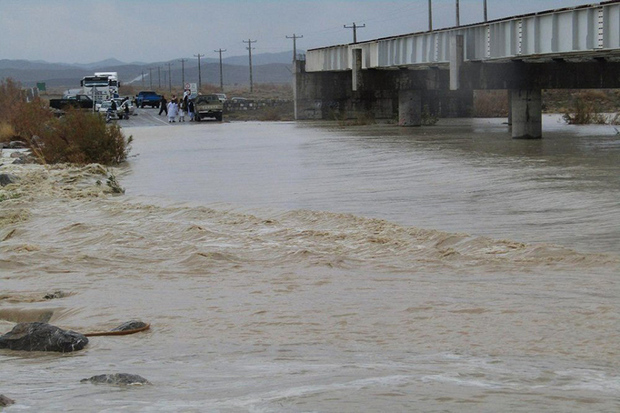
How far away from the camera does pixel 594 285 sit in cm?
1205

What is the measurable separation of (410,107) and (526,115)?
16194 mm

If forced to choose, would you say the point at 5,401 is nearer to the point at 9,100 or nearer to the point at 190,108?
the point at 9,100

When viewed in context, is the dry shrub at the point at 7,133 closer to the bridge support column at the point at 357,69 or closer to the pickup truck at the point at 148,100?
the bridge support column at the point at 357,69

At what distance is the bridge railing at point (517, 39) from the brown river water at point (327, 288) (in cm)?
503

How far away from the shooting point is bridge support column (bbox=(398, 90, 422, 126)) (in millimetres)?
55562

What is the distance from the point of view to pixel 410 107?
5566cm

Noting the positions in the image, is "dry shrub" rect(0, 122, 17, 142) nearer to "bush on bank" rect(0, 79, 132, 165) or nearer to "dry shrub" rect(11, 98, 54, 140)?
"dry shrub" rect(11, 98, 54, 140)

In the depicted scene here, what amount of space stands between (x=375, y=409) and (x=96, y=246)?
972 cm

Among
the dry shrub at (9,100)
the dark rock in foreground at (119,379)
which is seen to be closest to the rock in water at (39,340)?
the dark rock in foreground at (119,379)

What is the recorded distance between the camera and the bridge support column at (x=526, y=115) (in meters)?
39.7

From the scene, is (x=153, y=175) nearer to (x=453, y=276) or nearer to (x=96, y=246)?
(x=96, y=246)

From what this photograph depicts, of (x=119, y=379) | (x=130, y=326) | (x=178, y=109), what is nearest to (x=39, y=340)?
(x=130, y=326)

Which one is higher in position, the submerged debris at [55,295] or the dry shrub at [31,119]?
the dry shrub at [31,119]

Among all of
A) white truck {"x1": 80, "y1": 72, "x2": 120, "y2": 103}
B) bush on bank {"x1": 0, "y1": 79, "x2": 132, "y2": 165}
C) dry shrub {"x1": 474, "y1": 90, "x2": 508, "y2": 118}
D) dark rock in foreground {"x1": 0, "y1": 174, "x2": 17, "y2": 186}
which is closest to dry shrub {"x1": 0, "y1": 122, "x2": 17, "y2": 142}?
bush on bank {"x1": 0, "y1": 79, "x2": 132, "y2": 165}
